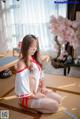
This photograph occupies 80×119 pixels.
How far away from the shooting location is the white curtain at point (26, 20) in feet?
11.5

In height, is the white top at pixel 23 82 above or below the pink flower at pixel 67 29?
below

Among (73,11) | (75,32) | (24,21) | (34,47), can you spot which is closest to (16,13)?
(24,21)

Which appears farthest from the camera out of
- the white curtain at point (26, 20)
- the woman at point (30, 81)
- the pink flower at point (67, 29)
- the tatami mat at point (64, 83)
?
the white curtain at point (26, 20)

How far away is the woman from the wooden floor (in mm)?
75

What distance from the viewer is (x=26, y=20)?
3693 millimetres

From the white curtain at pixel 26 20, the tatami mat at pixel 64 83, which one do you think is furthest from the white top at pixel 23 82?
the white curtain at pixel 26 20

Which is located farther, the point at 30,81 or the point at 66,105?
the point at 66,105

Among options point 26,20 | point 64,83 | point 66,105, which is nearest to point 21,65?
point 66,105

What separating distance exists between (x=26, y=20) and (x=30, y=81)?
2.36 m

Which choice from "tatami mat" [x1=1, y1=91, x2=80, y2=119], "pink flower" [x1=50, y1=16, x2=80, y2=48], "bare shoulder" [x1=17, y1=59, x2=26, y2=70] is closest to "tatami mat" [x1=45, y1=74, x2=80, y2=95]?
"tatami mat" [x1=1, y1=91, x2=80, y2=119]

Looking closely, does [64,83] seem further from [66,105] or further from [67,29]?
[67,29]

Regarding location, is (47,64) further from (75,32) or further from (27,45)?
(27,45)

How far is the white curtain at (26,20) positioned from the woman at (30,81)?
1952mm

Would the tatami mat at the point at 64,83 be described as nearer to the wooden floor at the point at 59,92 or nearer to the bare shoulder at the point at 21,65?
the wooden floor at the point at 59,92
